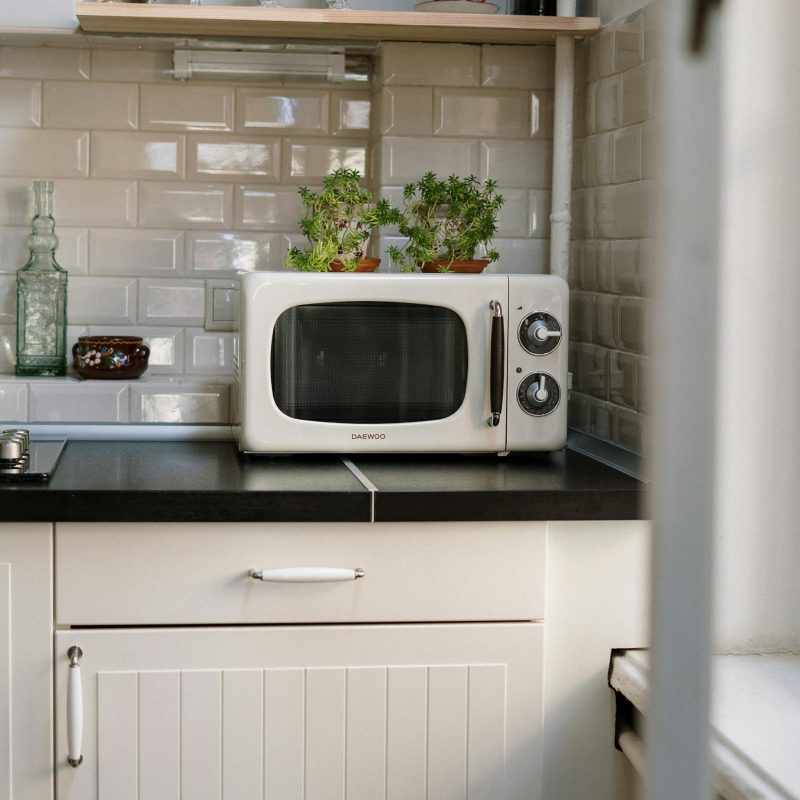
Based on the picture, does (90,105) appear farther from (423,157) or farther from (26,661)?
(26,661)

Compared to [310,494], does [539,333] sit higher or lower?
higher

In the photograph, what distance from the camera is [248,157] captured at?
7.29 feet

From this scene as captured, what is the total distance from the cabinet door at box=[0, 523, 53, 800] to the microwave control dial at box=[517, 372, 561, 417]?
699 millimetres

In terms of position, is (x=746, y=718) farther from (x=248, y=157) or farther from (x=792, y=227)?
(x=248, y=157)

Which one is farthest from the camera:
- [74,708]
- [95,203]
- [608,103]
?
[95,203]

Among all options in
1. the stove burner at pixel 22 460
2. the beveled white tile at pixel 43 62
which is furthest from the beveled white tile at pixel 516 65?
the stove burner at pixel 22 460

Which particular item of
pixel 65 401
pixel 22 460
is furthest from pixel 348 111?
pixel 22 460

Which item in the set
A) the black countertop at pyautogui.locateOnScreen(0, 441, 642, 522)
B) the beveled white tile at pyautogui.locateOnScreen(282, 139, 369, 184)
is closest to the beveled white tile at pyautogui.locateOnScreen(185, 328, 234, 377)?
the beveled white tile at pyautogui.locateOnScreen(282, 139, 369, 184)

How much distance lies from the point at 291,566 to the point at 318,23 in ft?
3.16

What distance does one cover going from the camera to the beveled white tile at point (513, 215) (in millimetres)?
2150

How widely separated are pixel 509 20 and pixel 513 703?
1.12m

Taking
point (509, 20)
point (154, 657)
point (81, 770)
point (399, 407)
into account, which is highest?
point (509, 20)

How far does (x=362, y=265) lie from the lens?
187 cm

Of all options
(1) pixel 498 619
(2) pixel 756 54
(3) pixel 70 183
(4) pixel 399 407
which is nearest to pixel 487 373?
(4) pixel 399 407
